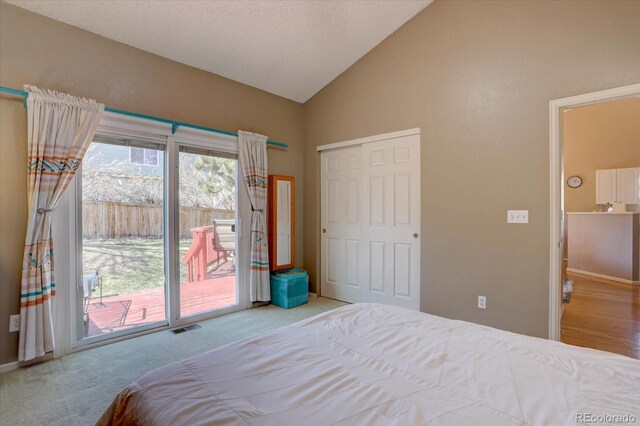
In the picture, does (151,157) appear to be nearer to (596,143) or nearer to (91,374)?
(91,374)

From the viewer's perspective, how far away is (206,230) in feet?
11.6

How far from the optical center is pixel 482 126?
2990 millimetres

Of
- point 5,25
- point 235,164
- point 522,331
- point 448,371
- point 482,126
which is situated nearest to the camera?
point 448,371

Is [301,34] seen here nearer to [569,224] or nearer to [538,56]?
[538,56]

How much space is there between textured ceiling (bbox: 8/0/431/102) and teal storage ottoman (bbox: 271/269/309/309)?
96.5 inches

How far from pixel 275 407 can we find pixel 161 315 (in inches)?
110

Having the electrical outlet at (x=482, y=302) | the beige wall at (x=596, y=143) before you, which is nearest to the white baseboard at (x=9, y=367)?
the electrical outlet at (x=482, y=302)

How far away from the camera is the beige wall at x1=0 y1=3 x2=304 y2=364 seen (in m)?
2.35

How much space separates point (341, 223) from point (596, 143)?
Result: 609cm

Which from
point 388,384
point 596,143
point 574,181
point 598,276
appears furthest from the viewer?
point 574,181

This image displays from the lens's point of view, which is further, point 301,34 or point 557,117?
point 301,34

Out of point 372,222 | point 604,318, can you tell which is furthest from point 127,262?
point 604,318

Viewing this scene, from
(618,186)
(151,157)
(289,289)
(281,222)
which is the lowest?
(289,289)

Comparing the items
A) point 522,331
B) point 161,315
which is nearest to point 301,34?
point 161,315
